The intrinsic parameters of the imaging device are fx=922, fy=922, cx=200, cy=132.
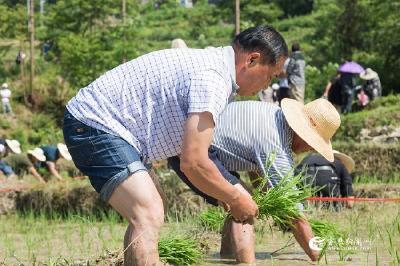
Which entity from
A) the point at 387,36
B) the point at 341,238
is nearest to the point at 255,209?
the point at 341,238

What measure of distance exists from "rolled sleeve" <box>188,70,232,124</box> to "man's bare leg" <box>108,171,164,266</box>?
1.26ft

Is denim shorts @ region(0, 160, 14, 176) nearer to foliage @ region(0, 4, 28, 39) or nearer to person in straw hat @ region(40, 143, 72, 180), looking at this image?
person in straw hat @ region(40, 143, 72, 180)

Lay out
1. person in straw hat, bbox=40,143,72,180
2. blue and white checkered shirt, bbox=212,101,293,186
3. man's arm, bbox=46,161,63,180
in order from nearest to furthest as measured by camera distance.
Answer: blue and white checkered shirt, bbox=212,101,293,186
man's arm, bbox=46,161,63,180
person in straw hat, bbox=40,143,72,180

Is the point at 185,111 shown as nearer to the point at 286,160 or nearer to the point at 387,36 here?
the point at 286,160

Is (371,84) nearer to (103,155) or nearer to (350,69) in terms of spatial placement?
(350,69)

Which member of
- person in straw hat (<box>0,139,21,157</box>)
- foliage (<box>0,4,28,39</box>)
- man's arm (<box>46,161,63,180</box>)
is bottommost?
man's arm (<box>46,161,63,180</box>)

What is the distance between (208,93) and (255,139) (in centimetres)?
134

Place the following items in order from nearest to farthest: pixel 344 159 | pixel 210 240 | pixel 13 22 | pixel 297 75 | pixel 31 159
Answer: pixel 210 240 < pixel 344 159 < pixel 297 75 < pixel 31 159 < pixel 13 22

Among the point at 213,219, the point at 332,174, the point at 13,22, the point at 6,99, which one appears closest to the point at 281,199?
the point at 213,219

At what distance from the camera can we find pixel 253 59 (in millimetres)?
3848

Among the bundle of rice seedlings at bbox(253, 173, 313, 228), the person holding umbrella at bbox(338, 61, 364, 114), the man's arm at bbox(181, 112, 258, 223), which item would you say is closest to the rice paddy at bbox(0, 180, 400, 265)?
the bundle of rice seedlings at bbox(253, 173, 313, 228)

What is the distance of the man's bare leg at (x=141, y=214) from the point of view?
3688 millimetres

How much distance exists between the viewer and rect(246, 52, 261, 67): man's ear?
384cm

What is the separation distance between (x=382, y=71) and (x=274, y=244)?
15.5 meters
